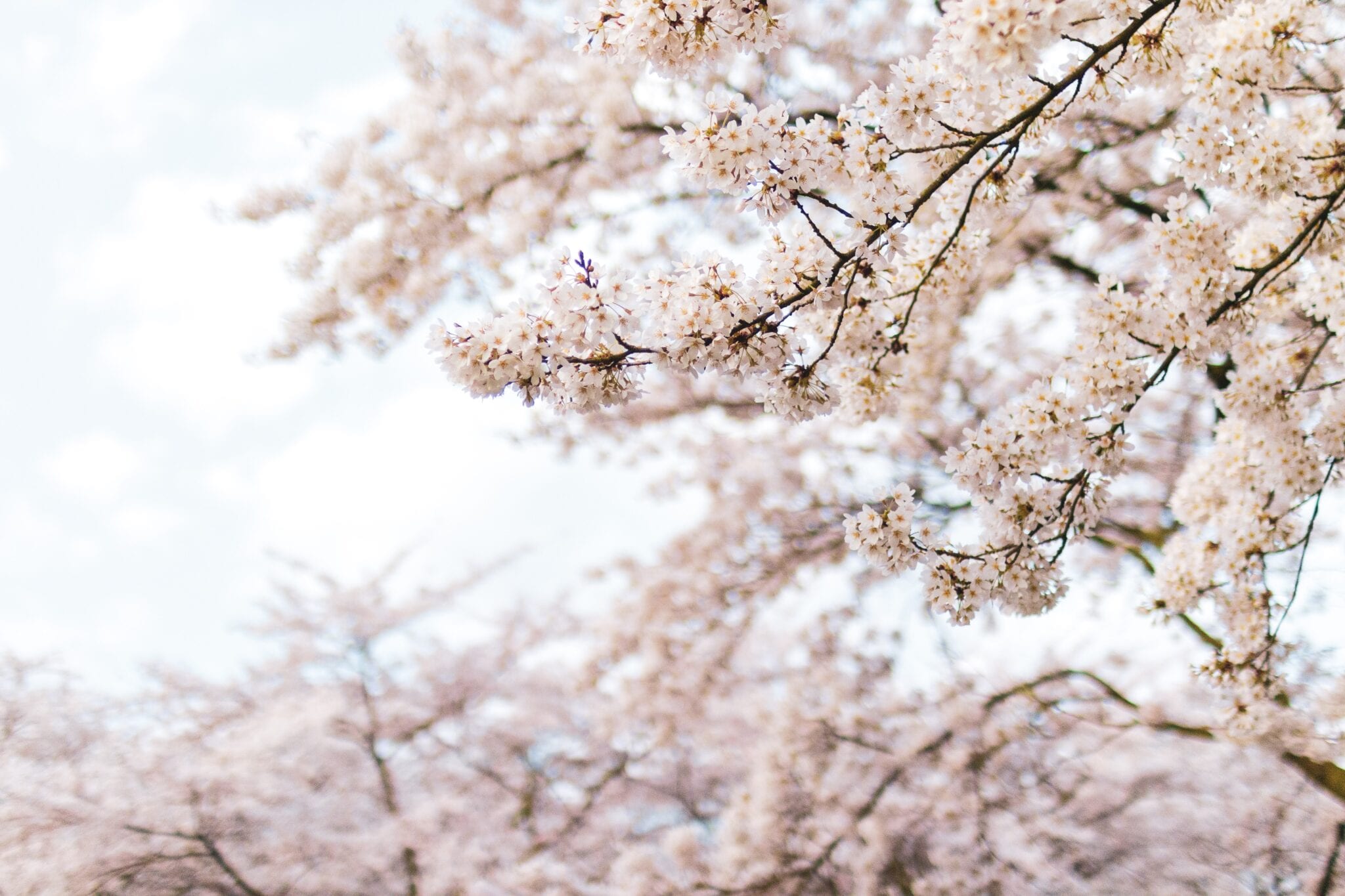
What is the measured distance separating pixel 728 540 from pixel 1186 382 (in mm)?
3960

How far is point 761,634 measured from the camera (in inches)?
484

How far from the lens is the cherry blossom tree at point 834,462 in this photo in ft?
6.79

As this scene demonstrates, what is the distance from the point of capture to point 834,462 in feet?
22.9

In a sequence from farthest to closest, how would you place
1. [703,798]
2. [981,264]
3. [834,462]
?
[703,798], [834,462], [981,264]

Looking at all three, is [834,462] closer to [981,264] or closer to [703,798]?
[981,264]

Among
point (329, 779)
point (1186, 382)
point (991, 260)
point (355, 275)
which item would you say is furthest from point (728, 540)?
point (329, 779)

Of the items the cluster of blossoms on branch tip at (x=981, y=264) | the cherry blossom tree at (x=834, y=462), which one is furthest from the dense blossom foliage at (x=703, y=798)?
the cluster of blossoms on branch tip at (x=981, y=264)

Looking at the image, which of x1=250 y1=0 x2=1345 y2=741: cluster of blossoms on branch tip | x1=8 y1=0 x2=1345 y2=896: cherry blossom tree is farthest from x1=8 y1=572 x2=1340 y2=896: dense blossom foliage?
x1=250 y1=0 x2=1345 y2=741: cluster of blossoms on branch tip

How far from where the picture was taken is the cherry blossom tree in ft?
6.79

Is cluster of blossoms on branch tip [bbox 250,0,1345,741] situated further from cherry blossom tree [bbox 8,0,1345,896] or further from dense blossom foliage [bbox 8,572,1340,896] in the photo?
dense blossom foliage [bbox 8,572,1340,896]

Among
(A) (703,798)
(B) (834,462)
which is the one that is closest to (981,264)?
(B) (834,462)

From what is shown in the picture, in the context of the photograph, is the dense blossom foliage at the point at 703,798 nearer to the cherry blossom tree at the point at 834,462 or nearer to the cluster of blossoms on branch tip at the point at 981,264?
the cherry blossom tree at the point at 834,462

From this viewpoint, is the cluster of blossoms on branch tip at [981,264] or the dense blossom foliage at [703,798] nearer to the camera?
the cluster of blossoms on branch tip at [981,264]

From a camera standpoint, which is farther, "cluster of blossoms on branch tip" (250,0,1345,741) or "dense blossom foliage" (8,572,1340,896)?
"dense blossom foliage" (8,572,1340,896)
